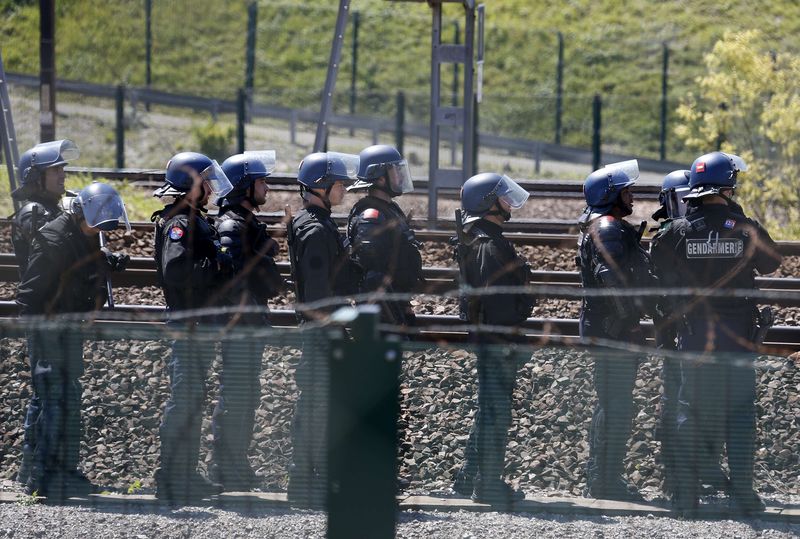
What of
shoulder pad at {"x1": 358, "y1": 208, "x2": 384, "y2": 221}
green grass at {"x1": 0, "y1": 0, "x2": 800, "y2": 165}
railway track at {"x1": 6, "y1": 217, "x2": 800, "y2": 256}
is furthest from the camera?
green grass at {"x1": 0, "y1": 0, "x2": 800, "y2": 165}

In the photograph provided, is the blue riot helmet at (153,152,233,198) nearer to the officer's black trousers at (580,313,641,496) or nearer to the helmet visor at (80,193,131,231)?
the helmet visor at (80,193,131,231)

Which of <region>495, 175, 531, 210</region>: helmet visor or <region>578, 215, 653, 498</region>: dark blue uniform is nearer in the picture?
<region>578, 215, 653, 498</region>: dark blue uniform

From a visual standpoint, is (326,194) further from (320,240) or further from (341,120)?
(341,120)

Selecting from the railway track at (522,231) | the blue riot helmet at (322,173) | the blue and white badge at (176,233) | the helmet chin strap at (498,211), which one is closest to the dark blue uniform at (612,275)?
the helmet chin strap at (498,211)

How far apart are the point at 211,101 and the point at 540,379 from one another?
26.6 m

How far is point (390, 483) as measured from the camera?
332 cm

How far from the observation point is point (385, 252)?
7.03m

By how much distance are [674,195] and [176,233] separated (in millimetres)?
2949

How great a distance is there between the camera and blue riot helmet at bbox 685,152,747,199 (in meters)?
6.60

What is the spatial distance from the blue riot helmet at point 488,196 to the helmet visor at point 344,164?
73 cm

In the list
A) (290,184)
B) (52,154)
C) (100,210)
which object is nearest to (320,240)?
(100,210)

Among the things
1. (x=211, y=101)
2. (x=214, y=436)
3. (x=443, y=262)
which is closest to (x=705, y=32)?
(x=211, y=101)

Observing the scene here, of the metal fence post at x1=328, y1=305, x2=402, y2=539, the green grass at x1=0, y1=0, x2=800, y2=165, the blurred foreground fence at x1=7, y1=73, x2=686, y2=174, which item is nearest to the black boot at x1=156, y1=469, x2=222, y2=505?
the metal fence post at x1=328, y1=305, x2=402, y2=539

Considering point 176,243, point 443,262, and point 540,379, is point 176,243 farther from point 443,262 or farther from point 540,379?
point 443,262
